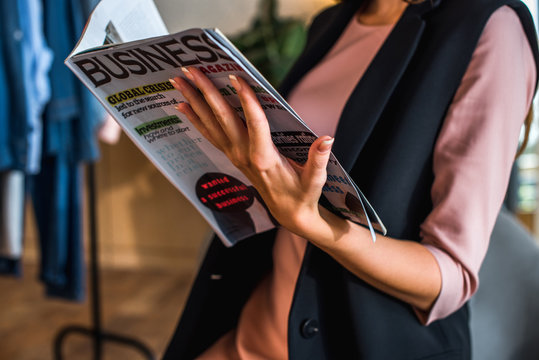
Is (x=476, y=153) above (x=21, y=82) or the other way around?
above

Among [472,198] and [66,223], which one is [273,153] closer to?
[472,198]

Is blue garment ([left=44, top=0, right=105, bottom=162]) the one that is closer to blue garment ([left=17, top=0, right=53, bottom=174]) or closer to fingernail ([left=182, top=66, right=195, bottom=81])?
blue garment ([left=17, top=0, right=53, bottom=174])

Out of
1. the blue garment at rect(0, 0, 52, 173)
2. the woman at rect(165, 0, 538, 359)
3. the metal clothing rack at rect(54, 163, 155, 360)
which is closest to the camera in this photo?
the woman at rect(165, 0, 538, 359)

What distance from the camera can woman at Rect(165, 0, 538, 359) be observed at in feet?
1.76

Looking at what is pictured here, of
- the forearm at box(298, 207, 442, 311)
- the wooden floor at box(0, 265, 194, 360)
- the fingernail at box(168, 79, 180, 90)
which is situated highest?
the fingernail at box(168, 79, 180, 90)

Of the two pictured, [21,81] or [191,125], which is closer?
[191,125]

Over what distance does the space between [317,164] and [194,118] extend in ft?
0.49

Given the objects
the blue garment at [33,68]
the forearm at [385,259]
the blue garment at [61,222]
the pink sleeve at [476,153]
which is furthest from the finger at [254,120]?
the blue garment at [61,222]

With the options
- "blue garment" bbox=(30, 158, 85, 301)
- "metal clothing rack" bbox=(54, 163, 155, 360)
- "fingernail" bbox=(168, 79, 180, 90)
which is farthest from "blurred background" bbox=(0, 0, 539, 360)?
"fingernail" bbox=(168, 79, 180, 90)

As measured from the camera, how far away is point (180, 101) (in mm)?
525

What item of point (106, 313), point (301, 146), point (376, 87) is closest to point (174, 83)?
point (301, 146)

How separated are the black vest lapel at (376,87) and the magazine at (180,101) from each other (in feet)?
0.34

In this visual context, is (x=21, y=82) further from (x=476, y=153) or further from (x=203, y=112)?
(x=476, y=153)

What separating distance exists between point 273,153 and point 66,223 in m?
1.30
